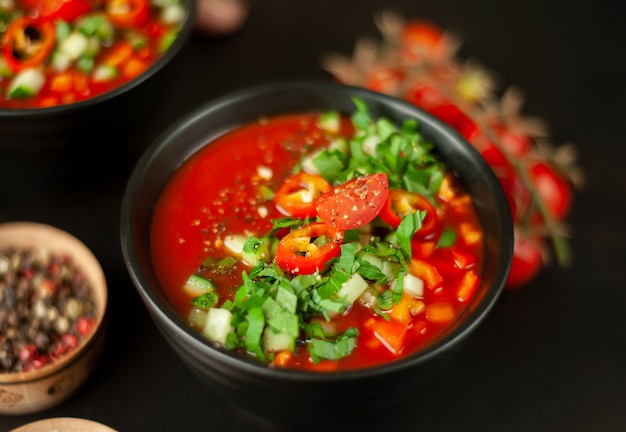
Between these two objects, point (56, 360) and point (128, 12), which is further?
point (128, 12)

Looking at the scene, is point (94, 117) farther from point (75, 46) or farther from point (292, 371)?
point (292, 371)

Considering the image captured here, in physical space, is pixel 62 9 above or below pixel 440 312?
below

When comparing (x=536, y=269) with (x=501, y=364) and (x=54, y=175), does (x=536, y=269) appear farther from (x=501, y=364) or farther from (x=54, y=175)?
(x=54, y=175)

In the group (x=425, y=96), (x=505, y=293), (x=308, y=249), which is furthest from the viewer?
(x=425, y=96)

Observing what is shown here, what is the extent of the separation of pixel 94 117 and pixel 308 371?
48.9 inches

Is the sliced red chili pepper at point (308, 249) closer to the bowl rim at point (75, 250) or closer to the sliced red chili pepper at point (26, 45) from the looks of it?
the bowl rim at point (75, 250)

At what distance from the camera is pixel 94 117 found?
2820 mm

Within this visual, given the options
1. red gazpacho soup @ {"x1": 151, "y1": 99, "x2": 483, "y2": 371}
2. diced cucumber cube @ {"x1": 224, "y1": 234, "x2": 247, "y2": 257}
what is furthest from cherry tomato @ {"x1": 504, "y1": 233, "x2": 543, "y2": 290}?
diced cucumber cube @ {"x1": 224, "y1": 234, "x2": 247, "y2": 257}

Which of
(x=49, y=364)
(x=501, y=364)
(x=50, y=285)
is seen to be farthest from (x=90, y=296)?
(x=501, y=364)

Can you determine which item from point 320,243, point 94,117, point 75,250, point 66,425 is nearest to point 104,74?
point 94,117

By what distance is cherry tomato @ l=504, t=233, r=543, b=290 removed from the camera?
3066mm

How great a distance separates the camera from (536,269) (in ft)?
10.3

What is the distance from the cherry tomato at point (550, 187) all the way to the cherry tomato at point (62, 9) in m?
1.80

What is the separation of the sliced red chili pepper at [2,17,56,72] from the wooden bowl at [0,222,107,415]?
59cm
